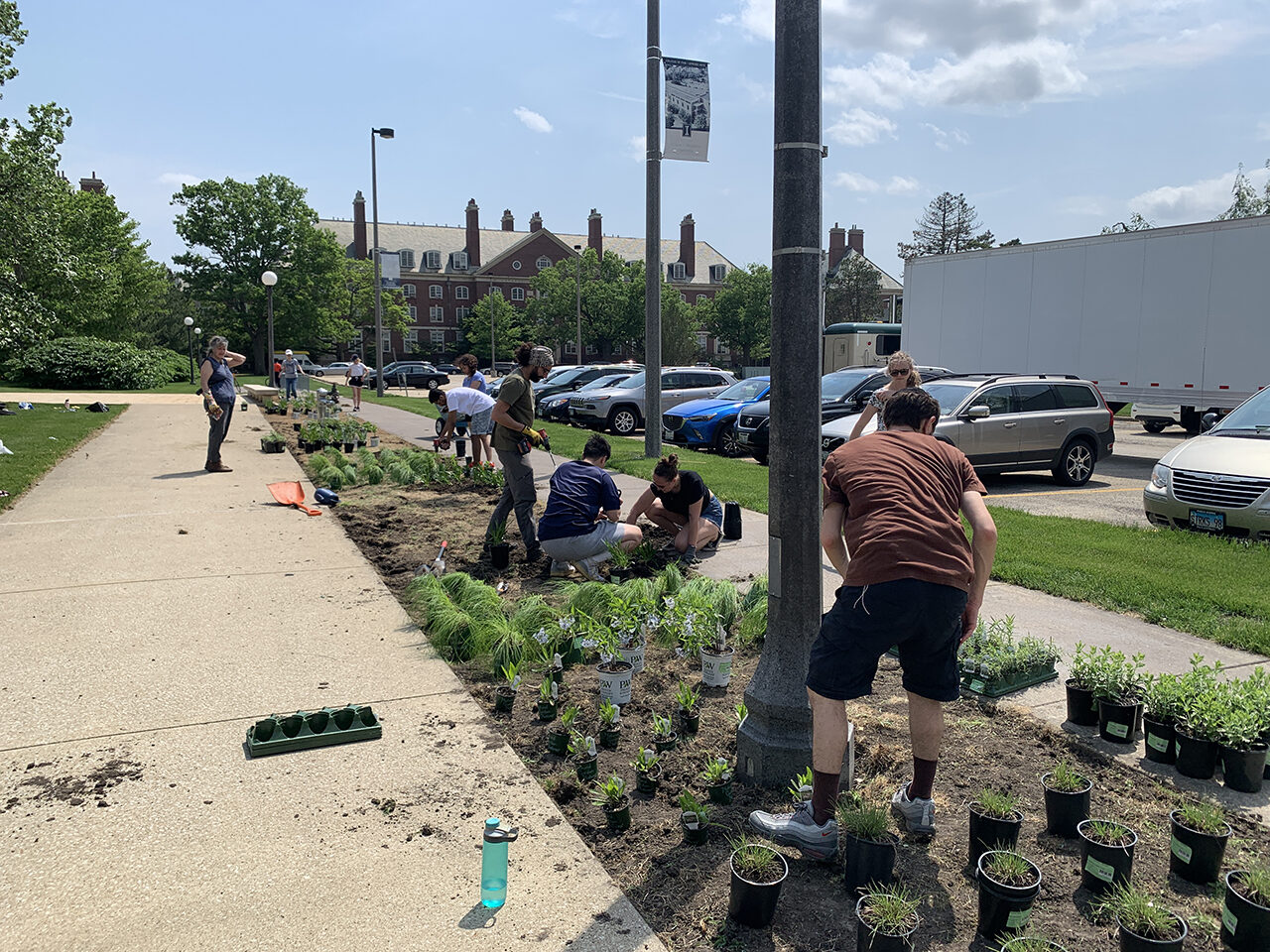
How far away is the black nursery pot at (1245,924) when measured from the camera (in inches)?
98.5

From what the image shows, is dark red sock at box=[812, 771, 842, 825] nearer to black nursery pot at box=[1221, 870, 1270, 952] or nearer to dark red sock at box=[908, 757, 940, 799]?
dark red sock at box=[908, 757, 940, 799]

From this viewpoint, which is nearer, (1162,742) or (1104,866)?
(1104,866)

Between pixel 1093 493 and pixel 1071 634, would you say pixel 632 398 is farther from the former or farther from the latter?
pixel 1071 634

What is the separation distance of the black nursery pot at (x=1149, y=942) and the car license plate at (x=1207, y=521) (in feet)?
23.7

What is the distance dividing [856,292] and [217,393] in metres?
78.3

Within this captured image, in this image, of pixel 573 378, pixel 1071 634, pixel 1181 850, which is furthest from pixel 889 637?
pixel 573 378

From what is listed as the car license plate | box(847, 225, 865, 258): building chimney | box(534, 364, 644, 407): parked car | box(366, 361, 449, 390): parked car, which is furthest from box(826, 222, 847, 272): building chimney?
the car license plate

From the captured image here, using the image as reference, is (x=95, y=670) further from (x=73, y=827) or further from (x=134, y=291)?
(x=134, y=291)

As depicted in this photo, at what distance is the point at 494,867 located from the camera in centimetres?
288

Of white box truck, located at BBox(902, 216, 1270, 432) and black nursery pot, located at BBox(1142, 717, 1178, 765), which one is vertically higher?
white box truck, located at BBox(902, 216, 1270, 432)

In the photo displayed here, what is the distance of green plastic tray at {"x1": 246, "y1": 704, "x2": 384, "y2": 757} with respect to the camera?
4.05 metres

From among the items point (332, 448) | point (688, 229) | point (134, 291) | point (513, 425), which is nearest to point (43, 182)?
point (332, 448)

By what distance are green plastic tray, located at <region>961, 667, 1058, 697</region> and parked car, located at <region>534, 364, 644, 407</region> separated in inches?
942

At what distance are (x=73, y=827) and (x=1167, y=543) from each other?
866 centimetres
